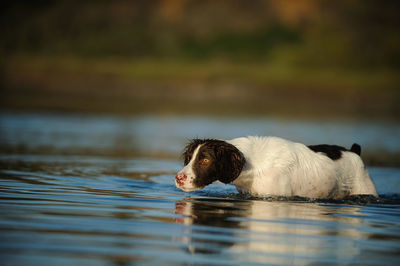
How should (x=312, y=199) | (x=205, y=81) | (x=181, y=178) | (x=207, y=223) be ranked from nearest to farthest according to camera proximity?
(x=207, y=223), (x=181, y=178), (x=312, y=199), (x=205, y=81)

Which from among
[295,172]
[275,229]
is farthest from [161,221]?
[295,172]

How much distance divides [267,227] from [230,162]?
245 centimetres

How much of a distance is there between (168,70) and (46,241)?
153m

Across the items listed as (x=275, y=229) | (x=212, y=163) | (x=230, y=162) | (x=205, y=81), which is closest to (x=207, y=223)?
(x=275, y=229)

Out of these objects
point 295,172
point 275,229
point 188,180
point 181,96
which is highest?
point 181,96

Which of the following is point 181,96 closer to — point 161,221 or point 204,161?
point 204,161

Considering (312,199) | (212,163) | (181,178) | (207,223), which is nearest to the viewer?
(207,223)

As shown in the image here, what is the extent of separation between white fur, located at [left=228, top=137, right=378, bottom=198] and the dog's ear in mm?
248

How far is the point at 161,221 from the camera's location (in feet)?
33.0

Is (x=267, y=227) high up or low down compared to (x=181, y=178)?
→ down

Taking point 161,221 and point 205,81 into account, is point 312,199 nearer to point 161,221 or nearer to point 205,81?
point 161,221

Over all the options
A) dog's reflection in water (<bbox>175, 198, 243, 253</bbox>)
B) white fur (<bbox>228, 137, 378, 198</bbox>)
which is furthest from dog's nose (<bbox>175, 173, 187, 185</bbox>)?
white fur (<bbox>228, 137, 378, 198</bbox>)

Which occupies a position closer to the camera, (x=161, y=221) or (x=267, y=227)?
(x=267, y=227)

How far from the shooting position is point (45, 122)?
35.6 meters
